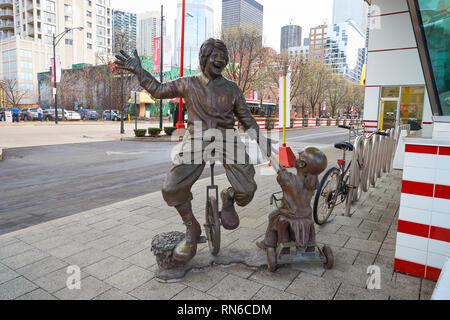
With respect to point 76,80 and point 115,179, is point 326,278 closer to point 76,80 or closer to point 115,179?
point 115,179

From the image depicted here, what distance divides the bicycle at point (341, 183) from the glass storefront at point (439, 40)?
4.47 ft

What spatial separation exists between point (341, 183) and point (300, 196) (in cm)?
207

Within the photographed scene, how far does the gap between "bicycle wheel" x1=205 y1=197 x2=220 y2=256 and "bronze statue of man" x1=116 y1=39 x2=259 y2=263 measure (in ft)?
0.69

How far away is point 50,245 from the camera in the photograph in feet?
11.9

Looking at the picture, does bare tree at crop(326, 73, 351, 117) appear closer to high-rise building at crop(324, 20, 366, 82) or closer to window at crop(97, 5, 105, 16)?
window at crop(97, 5, 105, 16)

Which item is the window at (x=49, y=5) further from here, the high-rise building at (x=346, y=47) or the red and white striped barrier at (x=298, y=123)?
the high-rise building at (x=346, y=47)

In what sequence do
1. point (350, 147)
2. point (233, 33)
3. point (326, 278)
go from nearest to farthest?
1. point (326, 278)
2. point (350, 147)
3. point (233, 33)

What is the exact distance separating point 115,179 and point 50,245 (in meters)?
4.05

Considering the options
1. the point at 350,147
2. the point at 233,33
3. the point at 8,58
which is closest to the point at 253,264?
the point at 350,147

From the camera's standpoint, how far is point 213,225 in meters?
3.18

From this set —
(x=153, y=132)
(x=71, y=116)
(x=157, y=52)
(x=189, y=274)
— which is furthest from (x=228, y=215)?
(x=71, y=116)

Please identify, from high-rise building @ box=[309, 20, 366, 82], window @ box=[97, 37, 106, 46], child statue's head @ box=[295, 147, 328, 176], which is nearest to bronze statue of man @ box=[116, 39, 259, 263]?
child statue's head @ box=[295, 147, 328, 176]

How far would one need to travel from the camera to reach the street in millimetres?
5152

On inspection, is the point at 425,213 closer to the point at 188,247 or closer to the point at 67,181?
the point at 188,247
